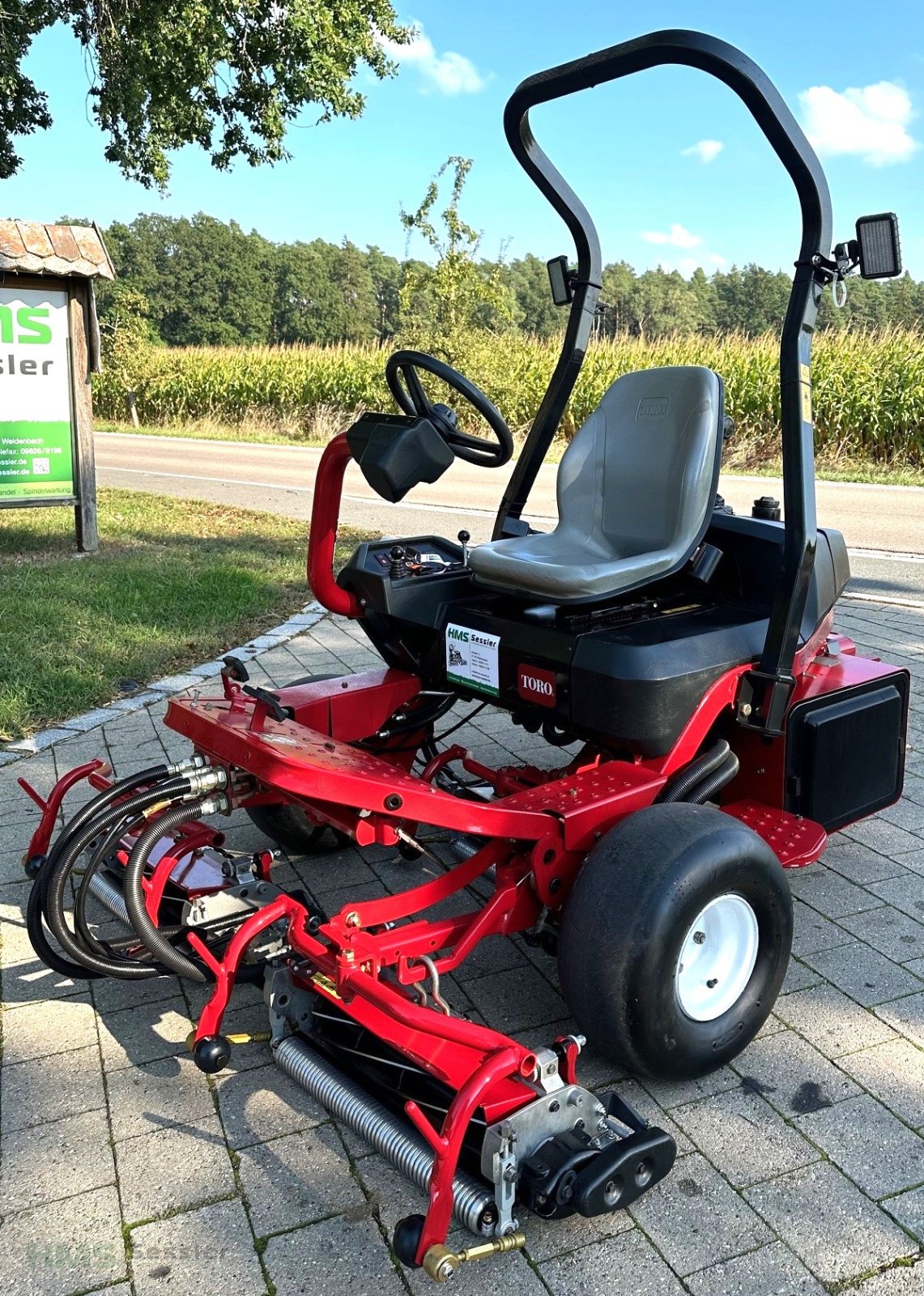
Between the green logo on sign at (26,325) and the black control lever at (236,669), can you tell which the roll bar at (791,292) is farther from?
the green logo on sign at (26,325)

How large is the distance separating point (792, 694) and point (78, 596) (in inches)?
187

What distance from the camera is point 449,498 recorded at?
12156 millimetres

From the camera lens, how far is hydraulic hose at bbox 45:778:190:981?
7.74 ft

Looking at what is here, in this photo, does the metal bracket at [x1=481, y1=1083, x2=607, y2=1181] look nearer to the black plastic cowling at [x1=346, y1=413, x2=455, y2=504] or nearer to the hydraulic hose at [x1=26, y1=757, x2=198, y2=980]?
the hydraulic hose at [x1=26, y1=757, x2=198, y2=980]

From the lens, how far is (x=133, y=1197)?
212 cm

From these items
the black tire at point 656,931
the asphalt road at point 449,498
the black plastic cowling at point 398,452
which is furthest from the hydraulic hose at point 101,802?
the asphalt road at point 449,498

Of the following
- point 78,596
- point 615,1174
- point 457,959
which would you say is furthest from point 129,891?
point 78,596

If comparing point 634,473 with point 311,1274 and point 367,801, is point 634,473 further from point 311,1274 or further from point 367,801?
point 311,1274

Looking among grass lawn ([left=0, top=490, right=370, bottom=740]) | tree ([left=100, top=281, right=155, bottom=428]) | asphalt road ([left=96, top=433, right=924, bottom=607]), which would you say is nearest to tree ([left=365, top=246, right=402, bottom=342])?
tree ([left=100, top=281, right=155, bottom=428])

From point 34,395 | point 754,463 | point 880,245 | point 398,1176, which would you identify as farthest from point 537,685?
point 754,463

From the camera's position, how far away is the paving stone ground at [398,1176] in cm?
194

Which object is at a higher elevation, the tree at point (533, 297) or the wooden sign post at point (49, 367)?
the tree at point (533, 297)

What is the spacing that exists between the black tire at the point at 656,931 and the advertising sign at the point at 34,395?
6.62 meters

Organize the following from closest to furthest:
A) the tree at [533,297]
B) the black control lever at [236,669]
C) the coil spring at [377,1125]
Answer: the coil spring at [377,1125] → the black control lever at [236,669] → the tree at [533,297]
